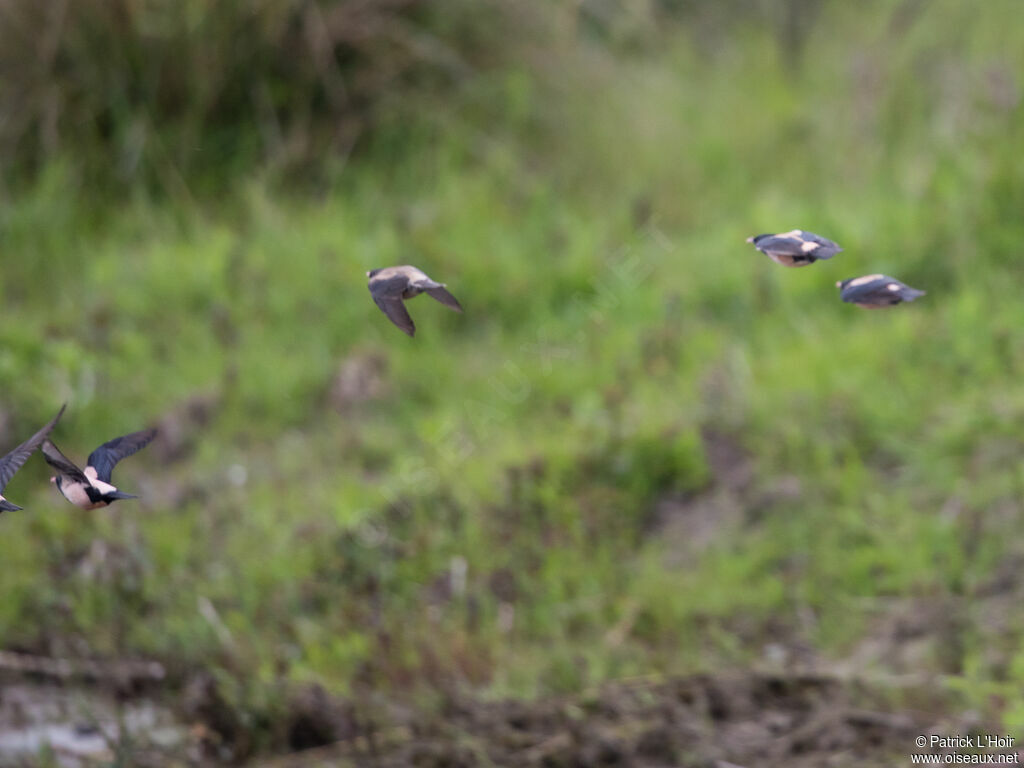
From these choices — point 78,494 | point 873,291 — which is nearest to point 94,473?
point 78,494

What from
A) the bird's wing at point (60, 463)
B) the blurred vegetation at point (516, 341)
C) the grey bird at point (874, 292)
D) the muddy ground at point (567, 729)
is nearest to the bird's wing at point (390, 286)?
the bird's wing at point (60, 463)

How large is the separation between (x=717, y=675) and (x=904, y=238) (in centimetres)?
191

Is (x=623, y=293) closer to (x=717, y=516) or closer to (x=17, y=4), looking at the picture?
(x=717, y=516)

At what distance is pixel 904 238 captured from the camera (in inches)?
148

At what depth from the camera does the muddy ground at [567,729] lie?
2172 mm

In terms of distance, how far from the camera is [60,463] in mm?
1380

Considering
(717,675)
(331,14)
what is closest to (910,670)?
(717,675)

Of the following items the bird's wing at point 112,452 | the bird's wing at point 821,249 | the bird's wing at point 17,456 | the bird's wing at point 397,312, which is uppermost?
the bird's wing at point 821,249

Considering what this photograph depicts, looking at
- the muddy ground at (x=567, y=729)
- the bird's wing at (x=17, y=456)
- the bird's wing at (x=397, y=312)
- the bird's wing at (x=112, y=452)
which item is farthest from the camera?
the muddy ground at (x=567, y=729)

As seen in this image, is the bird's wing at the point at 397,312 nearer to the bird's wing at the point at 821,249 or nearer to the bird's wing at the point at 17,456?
the bird's wing at the point at 17,456

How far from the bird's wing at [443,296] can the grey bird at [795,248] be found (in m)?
0.42

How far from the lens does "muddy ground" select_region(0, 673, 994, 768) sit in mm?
2172

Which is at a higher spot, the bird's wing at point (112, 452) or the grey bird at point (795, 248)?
the grey bird at point (795, 248)

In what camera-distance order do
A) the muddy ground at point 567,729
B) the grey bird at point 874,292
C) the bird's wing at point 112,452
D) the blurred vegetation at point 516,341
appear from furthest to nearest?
1. the blurred vegetation at point 516,341
2. the muddy ground at point 567,729
3. the grey bird at point 874,292
4. the bird's wing at point 112,452
